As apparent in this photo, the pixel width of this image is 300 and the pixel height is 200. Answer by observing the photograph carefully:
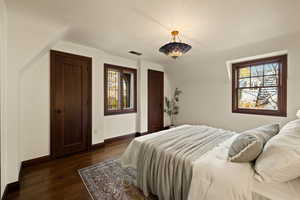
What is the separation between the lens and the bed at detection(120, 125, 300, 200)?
987 millimetres

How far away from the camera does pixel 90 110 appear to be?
3164 mm

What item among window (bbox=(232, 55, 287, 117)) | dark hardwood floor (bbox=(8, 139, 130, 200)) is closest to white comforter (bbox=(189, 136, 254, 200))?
dark hardwood floor (bbox=(8, 139, 130, 200))

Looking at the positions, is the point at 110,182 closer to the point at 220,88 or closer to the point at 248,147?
the point at 248,147

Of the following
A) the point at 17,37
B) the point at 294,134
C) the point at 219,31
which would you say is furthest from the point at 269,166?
the point at 17,37

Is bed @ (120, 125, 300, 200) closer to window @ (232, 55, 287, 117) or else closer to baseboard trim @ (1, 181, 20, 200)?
baseboard trim @ (1, 181, 20, 200)

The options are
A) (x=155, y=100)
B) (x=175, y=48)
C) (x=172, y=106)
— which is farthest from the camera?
(x=172, y=106)

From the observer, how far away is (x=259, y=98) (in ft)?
10.6

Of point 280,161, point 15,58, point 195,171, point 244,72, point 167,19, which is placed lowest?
point 195,171

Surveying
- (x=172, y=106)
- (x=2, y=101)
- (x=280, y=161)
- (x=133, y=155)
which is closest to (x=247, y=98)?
(x=172, y=106)

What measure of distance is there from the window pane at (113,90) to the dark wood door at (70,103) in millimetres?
661

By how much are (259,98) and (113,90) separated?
12.3 feet

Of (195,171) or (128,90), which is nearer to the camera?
(195,171)

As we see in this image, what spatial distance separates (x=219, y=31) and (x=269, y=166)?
2.21 metres

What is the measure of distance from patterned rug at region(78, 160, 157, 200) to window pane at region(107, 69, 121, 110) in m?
1.71
